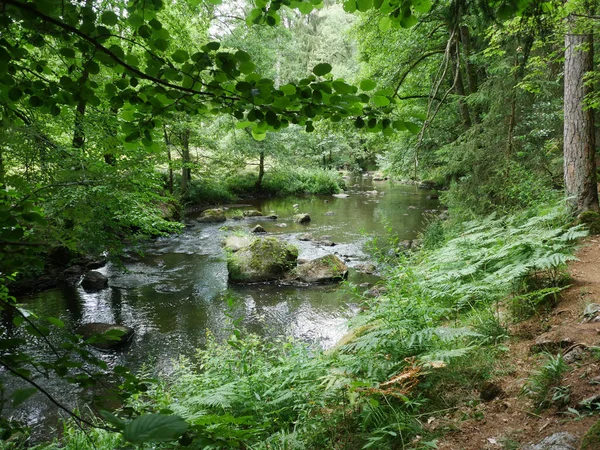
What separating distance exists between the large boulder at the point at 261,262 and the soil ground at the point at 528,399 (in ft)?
24.6

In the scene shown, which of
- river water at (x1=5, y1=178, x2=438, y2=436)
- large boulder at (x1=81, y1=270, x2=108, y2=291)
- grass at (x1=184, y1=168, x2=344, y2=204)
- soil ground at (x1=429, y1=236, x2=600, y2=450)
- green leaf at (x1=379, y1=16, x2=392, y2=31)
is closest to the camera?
green leaf at (x1=379, y1=16, x2=392, y2=31)

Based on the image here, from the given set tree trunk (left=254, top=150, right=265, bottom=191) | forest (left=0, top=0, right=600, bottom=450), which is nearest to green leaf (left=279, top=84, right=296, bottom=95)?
forest (left=0, top=0, right=600, bottom=450)

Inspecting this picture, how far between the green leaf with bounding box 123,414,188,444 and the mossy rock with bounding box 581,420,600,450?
234cm

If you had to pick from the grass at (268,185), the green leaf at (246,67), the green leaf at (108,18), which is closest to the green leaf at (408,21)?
the green leaf at (246,67)

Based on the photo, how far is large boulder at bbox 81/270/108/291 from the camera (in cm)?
980

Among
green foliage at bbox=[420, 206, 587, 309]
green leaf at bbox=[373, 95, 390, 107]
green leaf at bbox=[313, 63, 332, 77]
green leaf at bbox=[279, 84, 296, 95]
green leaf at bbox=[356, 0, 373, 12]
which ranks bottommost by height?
green foliage at bbox=[420, 206, 587, 309]

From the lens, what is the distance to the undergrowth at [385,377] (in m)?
2.83

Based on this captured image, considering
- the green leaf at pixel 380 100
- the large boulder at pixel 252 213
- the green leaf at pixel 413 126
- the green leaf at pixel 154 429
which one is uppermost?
the green leaf at pixel 380 100

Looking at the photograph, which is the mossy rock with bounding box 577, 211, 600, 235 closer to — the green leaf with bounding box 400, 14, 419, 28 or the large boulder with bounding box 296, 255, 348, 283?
the large boulder with bounding box 296, 255, 348, 283

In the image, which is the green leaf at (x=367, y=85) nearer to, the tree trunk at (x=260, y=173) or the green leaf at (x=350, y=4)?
the green leaf at (x=350, y=4)

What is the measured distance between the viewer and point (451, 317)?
15.5 ft

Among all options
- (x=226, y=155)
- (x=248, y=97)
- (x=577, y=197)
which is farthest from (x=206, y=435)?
(x=226, y=155)

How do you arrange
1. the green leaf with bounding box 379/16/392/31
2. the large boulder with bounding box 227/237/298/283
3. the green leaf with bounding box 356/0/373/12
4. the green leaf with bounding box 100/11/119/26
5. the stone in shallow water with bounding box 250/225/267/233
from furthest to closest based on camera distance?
the stone in shallow water with bounding box 250/225/267/233, the large boulder with bounding box 227/237/298/283, the green leaf with bounding box 379/16/392/31, the green leaf with bounding box 356/0/373/12, the green leaf with bounding box 100/11/119/26

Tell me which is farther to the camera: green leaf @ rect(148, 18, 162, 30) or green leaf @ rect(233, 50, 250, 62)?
green leaf @ rect(148, 18, 162, 30)
